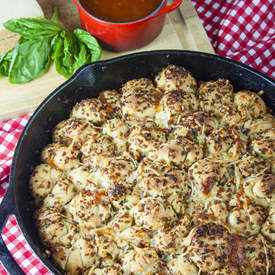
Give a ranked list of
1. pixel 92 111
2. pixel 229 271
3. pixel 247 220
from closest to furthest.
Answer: pixel 229 271 < pixel 247 220 < pixel 92 111

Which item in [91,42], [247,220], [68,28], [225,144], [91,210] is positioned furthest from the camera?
[68,28]

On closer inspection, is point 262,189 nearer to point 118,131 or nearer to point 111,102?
point 118,131

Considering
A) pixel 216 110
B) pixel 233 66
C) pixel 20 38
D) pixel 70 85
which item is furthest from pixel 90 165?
pixel 20 38

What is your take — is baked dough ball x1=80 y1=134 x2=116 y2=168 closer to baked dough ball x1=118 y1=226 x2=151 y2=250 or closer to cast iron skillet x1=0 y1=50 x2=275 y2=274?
cast iron skillet x1=0 y1=50 x2=275 y2=274

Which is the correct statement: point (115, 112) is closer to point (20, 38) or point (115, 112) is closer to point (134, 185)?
point (134, 185)

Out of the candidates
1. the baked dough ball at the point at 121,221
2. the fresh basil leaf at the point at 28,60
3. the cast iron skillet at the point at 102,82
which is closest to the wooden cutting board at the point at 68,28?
the fresh basil leaf at the point at 28,60

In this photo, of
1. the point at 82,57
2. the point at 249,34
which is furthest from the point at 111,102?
the point at 249,34
